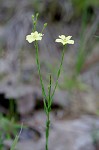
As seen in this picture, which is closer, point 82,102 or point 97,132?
point 97,132

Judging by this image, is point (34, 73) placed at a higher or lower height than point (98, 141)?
higher

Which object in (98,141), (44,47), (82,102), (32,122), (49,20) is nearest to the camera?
(98,141)

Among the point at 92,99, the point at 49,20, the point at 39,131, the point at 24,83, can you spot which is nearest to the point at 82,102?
the point at 92,99

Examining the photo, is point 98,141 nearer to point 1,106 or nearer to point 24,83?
point 1,106

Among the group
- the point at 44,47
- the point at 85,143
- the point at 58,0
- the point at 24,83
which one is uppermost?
the point at 58,0

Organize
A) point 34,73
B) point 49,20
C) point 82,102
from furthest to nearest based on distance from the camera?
point 49,20, point 34,73, point 82,102

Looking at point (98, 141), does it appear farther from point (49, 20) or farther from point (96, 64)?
point (49, 20)

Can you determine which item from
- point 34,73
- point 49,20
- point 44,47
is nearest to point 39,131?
point 34,73
